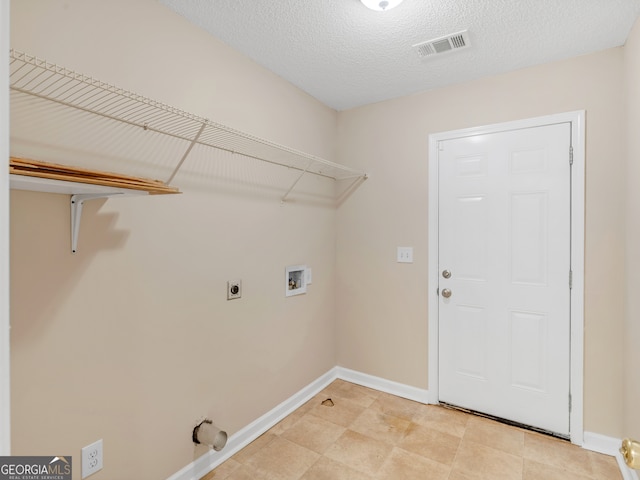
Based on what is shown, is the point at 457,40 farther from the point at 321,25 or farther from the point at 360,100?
the point at 360,100

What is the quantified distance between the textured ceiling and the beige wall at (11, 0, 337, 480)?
195 mm

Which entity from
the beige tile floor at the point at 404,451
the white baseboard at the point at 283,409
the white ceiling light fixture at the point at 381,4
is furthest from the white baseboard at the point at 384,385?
the white ceiling light fixture at the point at 381,4

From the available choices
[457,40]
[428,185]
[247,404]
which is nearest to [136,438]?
[247,404]

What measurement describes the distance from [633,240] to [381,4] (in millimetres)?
1760

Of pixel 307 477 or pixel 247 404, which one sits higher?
pixel 247 404

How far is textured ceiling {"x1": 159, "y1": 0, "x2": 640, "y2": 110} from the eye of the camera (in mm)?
1587

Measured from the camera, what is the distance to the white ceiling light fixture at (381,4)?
4.92 feet

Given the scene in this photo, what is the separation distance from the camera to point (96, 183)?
3.40ft

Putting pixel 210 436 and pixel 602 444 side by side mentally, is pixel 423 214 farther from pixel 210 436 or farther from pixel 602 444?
pixel 210 436

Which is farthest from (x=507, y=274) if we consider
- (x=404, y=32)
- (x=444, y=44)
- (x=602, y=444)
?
(x=404, y=32)

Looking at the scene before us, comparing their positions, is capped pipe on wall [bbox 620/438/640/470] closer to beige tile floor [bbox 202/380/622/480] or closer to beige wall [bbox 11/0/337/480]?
beige tile floor [bbox 202/380/622/480]

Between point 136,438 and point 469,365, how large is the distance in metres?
2.13

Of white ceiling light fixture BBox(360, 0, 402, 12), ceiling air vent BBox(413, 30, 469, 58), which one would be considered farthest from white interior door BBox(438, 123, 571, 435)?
white ceiling light fixture BBox(360, 0, 402, 12)

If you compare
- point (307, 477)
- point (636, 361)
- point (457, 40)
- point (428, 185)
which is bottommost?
point (307, 477)
